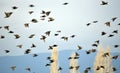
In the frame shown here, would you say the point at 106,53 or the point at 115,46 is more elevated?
the point at 106,53

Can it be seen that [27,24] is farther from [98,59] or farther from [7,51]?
[98,59]

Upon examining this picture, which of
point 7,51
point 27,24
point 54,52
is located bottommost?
point 7,51

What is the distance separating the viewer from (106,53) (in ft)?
51.5

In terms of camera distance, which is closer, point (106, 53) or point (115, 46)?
point (115, 46)

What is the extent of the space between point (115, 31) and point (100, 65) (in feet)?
17.5

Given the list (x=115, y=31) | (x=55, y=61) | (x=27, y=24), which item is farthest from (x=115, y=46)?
(x=55, y=61)

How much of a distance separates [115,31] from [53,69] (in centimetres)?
665

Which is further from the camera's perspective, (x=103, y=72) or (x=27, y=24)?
(x=103, y=72)

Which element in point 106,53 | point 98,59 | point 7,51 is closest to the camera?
point 7,51

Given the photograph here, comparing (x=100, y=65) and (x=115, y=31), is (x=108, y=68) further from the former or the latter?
(x=115, y=31)

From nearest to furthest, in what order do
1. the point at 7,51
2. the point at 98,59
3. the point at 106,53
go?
1. the point at 7,51
2. the point at 106,53
3. the point at 98,59

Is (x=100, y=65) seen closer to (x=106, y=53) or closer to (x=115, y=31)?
(x=106, y=53)

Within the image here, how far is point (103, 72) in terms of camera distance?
1603 centimetres

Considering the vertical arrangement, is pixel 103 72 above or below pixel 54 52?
below
